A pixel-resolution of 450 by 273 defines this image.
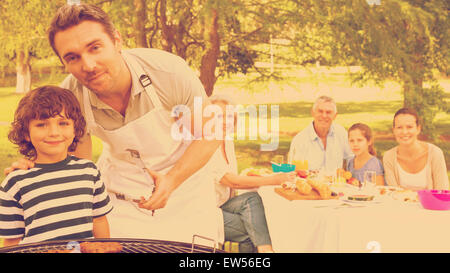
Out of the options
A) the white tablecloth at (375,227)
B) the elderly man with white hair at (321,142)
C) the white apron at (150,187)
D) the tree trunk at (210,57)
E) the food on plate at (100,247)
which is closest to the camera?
the food on plate at (100,247)

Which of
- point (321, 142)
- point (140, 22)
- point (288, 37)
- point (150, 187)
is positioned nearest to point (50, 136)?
point (150, 187)

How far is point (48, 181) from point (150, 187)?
0.65m

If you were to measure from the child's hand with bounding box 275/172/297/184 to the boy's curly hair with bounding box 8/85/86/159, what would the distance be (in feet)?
6.02

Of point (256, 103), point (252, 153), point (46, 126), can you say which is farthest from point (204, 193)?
point (256, 103)

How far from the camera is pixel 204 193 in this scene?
2.62 meters

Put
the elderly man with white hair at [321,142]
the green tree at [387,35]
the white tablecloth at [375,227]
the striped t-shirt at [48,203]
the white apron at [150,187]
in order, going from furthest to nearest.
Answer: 1. the green tree at [387,35]
2. the elderly man with white hair at [321,142]
3. the white tablecloth at [375,227]
4. the white apron at [150,187]
5. the striped t-shirt at [48,203]

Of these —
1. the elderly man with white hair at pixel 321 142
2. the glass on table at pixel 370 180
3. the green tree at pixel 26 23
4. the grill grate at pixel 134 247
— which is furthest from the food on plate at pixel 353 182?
the green tree at pixel 26 23

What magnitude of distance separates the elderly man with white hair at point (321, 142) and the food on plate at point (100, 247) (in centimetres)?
274

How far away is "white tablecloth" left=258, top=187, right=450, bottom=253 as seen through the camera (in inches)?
109

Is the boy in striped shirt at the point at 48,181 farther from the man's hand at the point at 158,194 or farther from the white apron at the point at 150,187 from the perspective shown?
the white apron at the point at 150,187

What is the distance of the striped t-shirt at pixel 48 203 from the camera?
1.91m

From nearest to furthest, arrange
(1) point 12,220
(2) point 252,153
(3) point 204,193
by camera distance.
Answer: (1) point 12,220 < (3) point 204,193 < (2) point 252,153
